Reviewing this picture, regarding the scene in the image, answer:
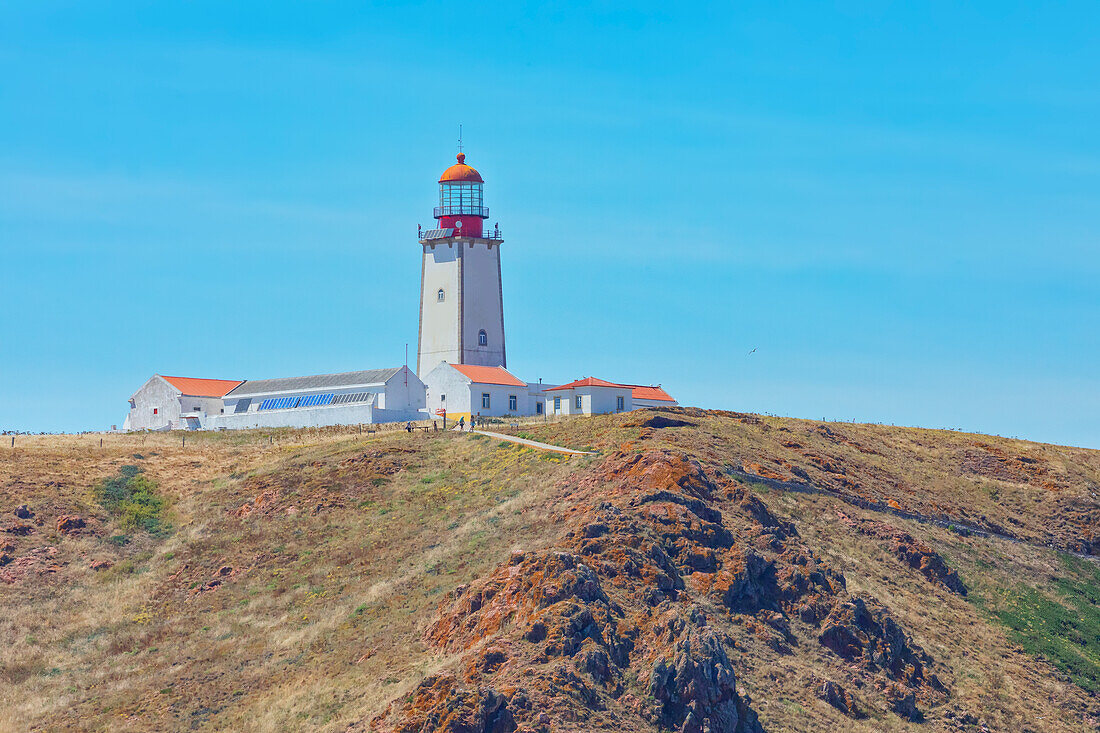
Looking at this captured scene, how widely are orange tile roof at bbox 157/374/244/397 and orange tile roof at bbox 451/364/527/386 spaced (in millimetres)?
21025

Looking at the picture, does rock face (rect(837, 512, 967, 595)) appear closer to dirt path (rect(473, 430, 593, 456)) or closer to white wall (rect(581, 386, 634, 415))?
dirt path (rect(473, 430, 593, 456))

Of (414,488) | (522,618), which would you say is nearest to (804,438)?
(414,488)

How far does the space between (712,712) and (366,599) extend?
1730 centimetres

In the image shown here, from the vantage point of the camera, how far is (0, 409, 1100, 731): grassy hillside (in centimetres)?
3972

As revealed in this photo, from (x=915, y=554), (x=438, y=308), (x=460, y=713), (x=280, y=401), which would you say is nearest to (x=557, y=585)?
(x=460, y=713)

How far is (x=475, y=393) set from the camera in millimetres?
83750

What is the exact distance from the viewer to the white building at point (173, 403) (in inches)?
3671

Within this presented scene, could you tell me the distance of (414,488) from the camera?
2530 inches

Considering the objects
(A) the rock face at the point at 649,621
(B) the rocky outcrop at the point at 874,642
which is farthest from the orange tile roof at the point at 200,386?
(B) the rocky outcrop at the point at 874,642

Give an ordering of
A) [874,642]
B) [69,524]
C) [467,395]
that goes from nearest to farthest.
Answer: [874,642] → [69,524] → [467,395]

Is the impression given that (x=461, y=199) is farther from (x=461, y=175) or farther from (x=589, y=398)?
(x=589, y=398)

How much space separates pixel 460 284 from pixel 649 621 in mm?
53021

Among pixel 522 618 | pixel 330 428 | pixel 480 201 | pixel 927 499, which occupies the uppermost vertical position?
pixel 480 201

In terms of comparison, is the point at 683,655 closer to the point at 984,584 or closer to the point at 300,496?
the point at 984,584
